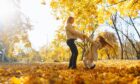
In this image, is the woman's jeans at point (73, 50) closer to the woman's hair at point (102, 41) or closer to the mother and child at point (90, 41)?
the mother and child at point (90, 41)

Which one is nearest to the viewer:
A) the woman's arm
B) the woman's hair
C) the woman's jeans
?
the woman's hair

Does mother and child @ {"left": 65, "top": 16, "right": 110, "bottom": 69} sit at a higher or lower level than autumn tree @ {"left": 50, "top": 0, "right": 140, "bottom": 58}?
lower

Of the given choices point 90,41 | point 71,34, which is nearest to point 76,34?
point 71,34

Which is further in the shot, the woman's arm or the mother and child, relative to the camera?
the woman's arm

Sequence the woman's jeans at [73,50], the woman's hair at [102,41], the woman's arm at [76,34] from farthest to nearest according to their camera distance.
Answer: the woman's jeans at [73,50]
the woman's arm at [76,34]
the woman's hair at [102,41]

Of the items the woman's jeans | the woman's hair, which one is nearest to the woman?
the woman's jeans

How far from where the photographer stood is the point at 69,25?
11.9m

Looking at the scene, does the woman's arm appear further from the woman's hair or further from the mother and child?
the woman's hair

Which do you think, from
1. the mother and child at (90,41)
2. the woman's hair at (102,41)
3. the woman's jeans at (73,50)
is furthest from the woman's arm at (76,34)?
the woman's hair at (102,41)

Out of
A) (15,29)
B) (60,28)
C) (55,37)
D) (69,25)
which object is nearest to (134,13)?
(69,25)

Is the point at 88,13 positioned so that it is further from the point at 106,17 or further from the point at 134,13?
the point at 134,13

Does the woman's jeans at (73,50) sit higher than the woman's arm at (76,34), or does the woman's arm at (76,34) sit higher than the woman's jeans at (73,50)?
the woman's arm at (76,34)

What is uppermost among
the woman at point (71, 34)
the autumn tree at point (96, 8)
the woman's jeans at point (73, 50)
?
the autumn tree at point (96, 8)

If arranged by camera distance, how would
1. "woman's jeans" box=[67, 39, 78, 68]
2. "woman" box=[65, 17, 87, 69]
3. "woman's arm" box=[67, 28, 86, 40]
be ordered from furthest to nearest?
"woman's jeans" box=[67, 39, 78, 68] < "woman" box=[65, 17, 87, 69] < "woman's arm" box=[67, 28, 86, 40]
